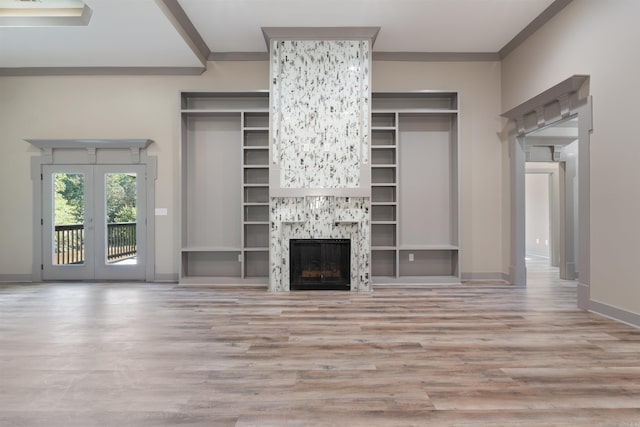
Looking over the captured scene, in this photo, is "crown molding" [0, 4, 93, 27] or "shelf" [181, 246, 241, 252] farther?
"shelf" [181, 246, 241, 252]

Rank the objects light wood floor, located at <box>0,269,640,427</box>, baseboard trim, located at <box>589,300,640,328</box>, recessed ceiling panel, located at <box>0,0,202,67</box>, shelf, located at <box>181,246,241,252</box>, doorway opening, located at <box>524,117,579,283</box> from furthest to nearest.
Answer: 1. doorway opening, located at <box>524,117,579,283</box>
2. shelf, located at <box>181,246,241,252</box>
3. recessed ceiling panel, located at <box>0,0,202,67</box>
4. baseboard trim, located at <box>589,300,640,328</box>
5. light wood floor, located at <box>0,269,640,427</box>

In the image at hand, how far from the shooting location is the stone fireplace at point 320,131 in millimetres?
5371

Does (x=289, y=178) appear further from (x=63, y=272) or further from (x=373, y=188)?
(x=63, y=272)

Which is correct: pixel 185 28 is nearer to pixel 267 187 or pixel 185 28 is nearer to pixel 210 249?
pixel 267 187

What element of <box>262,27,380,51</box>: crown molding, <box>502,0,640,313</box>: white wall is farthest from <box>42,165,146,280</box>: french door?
<box>502,0,640,313</box>: white wall

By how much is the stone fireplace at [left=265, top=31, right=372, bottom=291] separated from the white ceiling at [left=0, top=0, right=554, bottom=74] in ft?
1.46

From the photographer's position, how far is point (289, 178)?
541cm

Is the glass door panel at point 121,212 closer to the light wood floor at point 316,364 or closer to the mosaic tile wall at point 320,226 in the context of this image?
the light wood floor at point 316,364

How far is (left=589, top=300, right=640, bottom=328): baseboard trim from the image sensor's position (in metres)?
3.53

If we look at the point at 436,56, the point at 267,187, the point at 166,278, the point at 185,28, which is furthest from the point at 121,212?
the point at 436,56

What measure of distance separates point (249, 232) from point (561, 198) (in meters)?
5.55

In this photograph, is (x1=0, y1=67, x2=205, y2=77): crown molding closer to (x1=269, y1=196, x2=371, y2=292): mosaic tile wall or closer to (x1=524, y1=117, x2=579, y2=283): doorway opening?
(x1=269, y1=196, x2=371, y2=292): mosaic tile wall

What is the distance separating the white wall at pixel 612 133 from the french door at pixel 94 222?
250 inches

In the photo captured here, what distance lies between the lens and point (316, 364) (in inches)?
106
